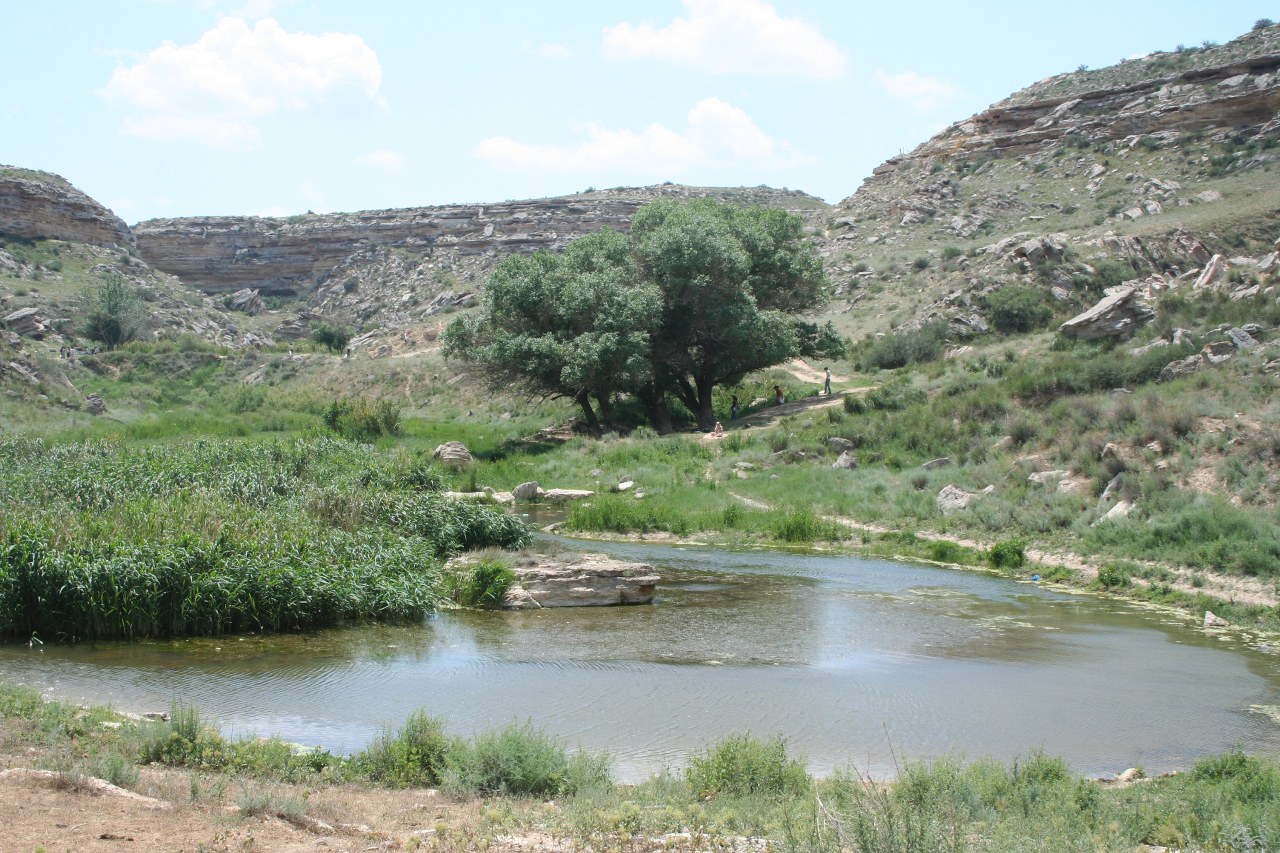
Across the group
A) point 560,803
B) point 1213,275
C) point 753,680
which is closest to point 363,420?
point 1213,275

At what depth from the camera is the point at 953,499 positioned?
2511cm

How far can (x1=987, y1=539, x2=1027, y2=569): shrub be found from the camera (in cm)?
2083

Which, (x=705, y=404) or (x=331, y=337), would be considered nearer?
(x=705, y=404)

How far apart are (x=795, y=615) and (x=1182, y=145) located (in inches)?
2378

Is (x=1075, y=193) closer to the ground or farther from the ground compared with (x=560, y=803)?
farther from the ground

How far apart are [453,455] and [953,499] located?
18.2m

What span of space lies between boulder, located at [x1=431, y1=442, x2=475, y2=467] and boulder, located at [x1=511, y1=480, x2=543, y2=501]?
5441 millimetres

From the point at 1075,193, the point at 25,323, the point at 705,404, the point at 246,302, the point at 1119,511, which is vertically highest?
the point at 1075,193

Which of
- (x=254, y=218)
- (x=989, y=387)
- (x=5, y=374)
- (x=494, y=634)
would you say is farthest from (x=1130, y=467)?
(x=254, y=218)

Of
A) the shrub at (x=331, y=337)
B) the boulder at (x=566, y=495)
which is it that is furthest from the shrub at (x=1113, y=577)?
the shrub at (x=331, y=337)

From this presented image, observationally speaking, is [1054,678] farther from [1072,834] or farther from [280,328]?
[280,328]

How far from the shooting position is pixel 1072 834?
6484mm

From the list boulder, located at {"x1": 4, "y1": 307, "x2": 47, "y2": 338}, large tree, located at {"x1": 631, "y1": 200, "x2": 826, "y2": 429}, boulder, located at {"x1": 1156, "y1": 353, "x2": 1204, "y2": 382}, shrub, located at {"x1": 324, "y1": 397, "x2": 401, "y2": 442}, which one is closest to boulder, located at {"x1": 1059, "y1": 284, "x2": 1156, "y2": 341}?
boulder, located at {"x1": 1156, "y1": 353, "x2": 1204, "y2": 382}

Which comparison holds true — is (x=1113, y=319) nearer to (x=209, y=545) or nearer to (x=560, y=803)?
(x=209, y=545)
